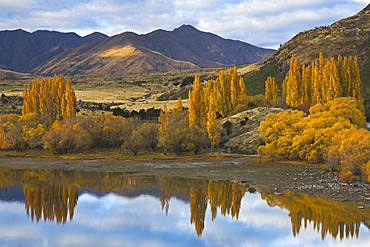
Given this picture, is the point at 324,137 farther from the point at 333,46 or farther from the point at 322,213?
the point at 333,46

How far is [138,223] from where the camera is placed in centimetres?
3794

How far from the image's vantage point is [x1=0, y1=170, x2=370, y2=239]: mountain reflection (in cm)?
3691

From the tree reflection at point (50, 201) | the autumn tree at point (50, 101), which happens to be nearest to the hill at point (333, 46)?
the autumn tree at point (50, 101)

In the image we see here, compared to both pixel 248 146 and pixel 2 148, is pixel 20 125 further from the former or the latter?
pixel 248 146

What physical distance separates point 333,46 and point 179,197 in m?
146

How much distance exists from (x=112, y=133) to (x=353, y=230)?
60295 millimetres

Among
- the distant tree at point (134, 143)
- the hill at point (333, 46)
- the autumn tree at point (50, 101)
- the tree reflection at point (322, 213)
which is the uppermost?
the hill at point (333, 46)

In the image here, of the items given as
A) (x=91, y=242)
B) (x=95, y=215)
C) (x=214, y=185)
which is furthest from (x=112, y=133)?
(x=91, y=242)

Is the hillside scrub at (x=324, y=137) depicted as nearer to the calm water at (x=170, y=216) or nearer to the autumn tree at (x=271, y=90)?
the calm water at (x=170, y=216)

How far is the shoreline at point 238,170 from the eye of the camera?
4616cm

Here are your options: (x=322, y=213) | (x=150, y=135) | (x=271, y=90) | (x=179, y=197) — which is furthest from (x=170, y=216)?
(x=271, y=90)

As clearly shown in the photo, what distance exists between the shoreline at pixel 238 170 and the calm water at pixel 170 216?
2735 mm

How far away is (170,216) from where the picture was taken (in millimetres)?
40188

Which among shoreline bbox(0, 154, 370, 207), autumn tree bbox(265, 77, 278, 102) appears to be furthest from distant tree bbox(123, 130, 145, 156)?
autumn tree bbox(265, 77, 278, 102)
